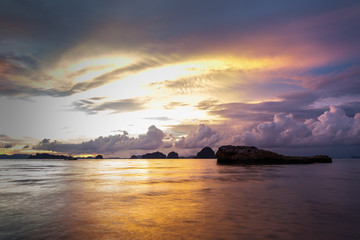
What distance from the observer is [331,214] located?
1427cm

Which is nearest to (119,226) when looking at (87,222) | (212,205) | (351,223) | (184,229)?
(87,222)

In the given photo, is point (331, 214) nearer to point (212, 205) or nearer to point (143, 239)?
point (212, 205)

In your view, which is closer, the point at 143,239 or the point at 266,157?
the point at 143,239

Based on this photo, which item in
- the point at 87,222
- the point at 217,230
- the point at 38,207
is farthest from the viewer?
the point at 38,207

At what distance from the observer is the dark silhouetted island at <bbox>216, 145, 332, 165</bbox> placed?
117 meters

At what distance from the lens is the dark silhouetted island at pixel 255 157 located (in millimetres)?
117000

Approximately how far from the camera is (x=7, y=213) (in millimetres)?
14438

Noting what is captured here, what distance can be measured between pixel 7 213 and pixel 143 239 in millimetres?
11013

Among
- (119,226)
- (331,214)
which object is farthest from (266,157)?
(119,226)

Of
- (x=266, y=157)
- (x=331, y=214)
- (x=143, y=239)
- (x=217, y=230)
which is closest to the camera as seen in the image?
(x=143, y=239)

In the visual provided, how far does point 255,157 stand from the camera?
11756cm

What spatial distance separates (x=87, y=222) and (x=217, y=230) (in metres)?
7.14

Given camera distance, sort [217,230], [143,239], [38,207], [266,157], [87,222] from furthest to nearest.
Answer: [266,157], [38,207], [87,222], [217,230], [143,239]

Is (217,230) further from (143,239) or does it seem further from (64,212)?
(64,212)
